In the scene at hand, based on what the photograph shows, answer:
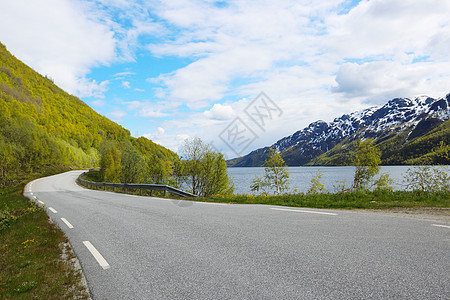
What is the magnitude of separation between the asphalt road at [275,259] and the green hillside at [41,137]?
98.6ft

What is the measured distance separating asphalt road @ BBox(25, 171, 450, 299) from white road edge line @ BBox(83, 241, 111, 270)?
40 millimetres

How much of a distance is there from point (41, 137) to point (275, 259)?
81.4m

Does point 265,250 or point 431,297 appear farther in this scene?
point 265,250

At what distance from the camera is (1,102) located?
76812 millimetres

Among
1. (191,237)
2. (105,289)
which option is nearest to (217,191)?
(191,237)

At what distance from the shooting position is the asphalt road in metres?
3.19

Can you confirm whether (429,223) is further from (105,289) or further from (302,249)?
(105,289)

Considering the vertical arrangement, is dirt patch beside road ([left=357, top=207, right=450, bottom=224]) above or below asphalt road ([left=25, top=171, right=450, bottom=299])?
above

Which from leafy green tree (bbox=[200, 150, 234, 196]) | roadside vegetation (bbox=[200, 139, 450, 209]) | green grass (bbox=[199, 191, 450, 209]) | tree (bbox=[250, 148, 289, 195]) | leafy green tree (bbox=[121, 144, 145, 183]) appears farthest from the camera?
leafy green tree (bbox=[121, 144, 145, 183])

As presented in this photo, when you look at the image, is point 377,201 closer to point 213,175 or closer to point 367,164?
point 367,164

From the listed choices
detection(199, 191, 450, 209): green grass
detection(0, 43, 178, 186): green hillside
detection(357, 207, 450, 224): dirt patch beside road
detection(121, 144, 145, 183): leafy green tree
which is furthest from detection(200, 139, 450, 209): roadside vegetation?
detection(121, 144, 145, 183): leafy green tree

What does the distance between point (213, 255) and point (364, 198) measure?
353 inches

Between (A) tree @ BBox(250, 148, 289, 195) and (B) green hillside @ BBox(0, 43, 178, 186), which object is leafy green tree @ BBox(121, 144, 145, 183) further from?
(A) tree @ BBox(250, 148, 289, 195)

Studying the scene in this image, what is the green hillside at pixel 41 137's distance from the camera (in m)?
52.1
